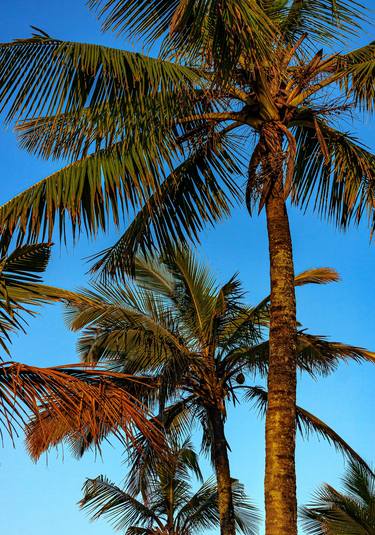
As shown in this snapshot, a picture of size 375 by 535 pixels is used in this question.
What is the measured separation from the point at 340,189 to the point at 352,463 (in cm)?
754

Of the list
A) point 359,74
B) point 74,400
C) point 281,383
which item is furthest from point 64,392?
point 359,74

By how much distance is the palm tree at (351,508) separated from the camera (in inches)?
649

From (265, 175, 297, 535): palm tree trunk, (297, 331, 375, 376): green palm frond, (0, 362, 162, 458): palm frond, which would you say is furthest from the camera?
(297, 331, 375, 376): green palm frond

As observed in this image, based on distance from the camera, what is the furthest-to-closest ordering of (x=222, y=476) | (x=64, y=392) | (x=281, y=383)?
(x=222, y=476), (x=281, y=383), (x=64, y=392)

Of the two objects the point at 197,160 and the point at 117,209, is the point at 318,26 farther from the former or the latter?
the point at 117,209

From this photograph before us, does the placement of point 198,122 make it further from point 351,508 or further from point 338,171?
point 351,508

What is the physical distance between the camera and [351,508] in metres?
16.9

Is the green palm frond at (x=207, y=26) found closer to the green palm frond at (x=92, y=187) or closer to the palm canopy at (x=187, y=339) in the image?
the green palm frond at (x=92, y=187)

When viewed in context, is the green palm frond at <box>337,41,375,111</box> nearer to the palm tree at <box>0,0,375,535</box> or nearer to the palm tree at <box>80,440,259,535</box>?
the palm tree at <box>0,0,375,535</box>

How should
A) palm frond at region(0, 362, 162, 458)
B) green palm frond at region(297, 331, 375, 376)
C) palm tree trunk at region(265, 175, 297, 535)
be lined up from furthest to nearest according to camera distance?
green palm frond at region(297, 331, 375, 376) < palm tree trunk at region(265, 175, 297, 535) < palm frond at region(0, 362, 162, 458)

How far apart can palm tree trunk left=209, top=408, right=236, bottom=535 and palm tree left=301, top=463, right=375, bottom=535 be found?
361cm

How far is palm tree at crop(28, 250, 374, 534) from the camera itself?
1387 centimetres

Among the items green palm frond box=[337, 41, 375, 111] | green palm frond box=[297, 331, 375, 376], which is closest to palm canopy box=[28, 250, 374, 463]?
green palm frond box=[297, 331, 375, 376]

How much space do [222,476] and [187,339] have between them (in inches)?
101
